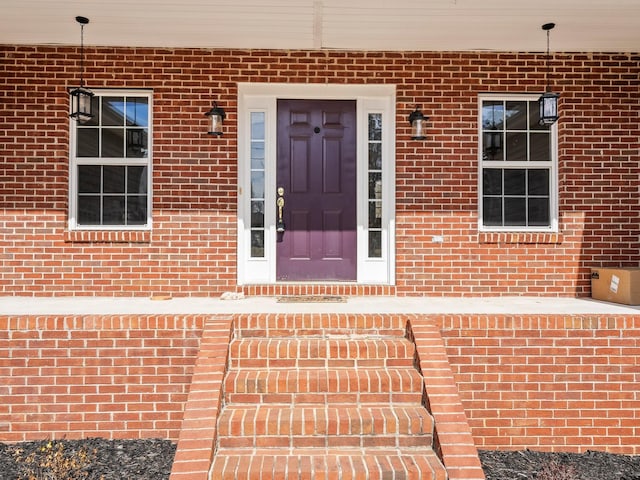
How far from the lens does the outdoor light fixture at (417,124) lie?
500 centimetres

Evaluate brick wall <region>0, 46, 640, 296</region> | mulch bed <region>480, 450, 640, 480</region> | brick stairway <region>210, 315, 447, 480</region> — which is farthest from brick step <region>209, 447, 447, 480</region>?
brick wall <region>0, 46, 640, 296</region>

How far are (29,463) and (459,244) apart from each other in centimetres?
435

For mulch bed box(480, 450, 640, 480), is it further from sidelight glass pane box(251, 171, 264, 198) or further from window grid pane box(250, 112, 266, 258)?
sidelight glass pane box(251, 171, 264, 198)

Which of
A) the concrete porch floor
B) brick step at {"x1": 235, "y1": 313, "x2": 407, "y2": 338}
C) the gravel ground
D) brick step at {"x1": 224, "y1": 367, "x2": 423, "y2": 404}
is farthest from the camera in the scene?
the concrete porch floor

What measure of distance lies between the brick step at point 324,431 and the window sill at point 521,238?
2.67 m

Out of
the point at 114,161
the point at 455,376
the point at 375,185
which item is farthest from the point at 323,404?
the point at 114,161

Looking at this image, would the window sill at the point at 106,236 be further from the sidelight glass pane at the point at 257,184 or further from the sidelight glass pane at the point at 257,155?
the sidelight glass pane at the point at 257,155

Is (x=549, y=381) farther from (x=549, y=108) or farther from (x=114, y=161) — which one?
(x=114, y=161)

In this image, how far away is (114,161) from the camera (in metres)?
5.14

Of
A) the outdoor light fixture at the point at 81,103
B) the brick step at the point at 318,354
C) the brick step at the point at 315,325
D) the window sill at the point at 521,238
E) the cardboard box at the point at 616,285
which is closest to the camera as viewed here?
the brick step at the point at 318,354

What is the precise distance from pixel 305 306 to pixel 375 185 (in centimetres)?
178

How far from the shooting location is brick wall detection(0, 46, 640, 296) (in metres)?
5.01

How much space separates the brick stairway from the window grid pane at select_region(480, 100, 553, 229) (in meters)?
2.33

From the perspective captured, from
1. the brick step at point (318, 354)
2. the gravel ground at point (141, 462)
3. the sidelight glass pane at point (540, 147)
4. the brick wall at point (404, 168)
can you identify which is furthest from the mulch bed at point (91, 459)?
the sidelight glass pane at point (540, 147)
